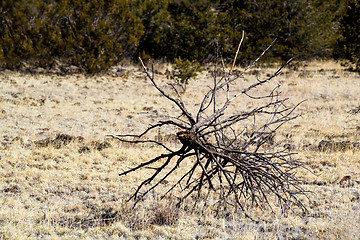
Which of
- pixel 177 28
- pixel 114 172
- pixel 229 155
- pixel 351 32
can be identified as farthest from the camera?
pixel 177 28

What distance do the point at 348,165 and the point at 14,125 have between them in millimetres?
6997

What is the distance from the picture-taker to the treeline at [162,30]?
14.6m

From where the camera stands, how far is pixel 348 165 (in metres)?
5.70

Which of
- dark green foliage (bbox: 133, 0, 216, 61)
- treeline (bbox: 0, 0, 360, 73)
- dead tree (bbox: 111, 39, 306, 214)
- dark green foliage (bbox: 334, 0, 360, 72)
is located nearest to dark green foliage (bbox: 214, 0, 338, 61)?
treeline (bbox: 0, 0, 360, 73)

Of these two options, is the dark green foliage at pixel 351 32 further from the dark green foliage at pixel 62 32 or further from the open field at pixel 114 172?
the dark green foliage at pixel 62 32

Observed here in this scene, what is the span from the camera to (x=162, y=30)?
58.4 ft

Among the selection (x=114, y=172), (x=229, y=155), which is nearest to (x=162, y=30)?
(x=114, y=172)

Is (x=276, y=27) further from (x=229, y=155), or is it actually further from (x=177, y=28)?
(x=229, y=155)

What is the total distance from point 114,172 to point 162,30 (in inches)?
530

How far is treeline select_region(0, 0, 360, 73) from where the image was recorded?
48.0ft

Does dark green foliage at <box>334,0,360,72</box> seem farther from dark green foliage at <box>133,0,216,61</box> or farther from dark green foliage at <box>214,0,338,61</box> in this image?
dark green foliage at <box>133,0,216,61</box>

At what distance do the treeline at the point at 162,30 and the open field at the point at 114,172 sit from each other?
3.11m

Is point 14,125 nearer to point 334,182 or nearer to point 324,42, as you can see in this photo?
point 334,182

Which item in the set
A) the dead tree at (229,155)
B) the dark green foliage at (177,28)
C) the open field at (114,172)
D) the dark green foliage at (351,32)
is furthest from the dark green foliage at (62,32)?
the dead tree at (229,155)
